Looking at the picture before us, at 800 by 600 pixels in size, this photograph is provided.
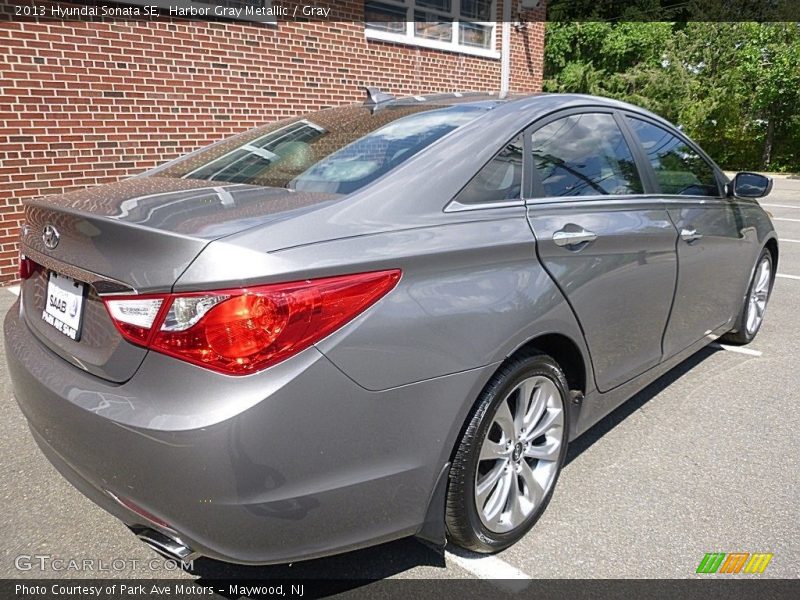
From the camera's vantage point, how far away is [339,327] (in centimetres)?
161

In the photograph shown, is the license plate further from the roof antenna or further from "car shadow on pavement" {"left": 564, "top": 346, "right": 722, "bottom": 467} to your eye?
"car shadow on pavement" {"left": 564, "top": 346, "right": 722, "bottom": 467}

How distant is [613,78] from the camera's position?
21.5 metres

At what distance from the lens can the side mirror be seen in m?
3.63

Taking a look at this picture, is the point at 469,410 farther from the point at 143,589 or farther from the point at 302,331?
the point at 143,589

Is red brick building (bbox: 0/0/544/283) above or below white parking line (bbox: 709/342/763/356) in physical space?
above

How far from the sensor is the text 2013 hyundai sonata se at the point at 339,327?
1550mm

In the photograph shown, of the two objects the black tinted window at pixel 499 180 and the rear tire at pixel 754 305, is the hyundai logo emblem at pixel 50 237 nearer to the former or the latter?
the black tinted window at pixel 499 180

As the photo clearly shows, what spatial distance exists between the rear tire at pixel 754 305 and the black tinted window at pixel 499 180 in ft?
8.73

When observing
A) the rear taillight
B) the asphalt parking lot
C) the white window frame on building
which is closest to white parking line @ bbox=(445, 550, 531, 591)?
the asphalt parking lot

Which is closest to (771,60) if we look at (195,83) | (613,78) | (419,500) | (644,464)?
(613,78)

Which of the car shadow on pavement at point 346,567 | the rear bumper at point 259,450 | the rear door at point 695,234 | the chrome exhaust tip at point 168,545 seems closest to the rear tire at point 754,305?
the rear door at point 695,234

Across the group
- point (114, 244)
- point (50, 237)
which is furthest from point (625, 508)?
point (50, 237)

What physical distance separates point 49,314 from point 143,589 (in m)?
0.95

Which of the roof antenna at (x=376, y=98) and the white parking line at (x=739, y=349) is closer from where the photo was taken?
the roof antenna at (x=376, y=98)
